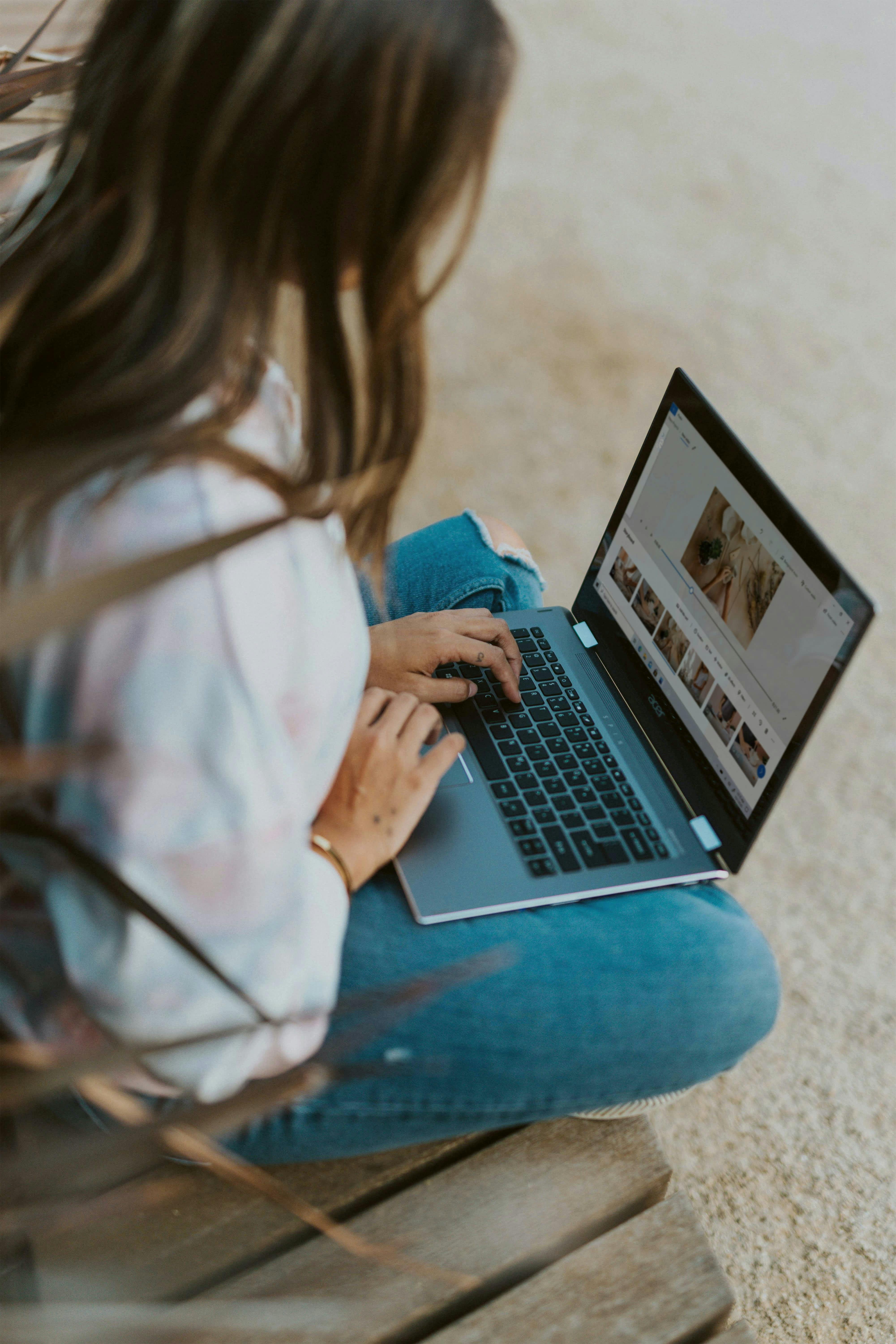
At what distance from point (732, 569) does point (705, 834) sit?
0.24 metres

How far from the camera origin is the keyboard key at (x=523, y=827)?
3.12ft

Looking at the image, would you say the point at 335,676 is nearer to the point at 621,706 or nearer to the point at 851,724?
the point at 621,706

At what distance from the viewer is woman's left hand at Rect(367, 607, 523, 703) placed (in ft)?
3.38

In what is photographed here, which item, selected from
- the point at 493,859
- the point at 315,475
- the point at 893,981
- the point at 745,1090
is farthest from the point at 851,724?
the point at 315,475

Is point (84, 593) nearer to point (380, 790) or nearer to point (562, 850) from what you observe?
point (380, 790)

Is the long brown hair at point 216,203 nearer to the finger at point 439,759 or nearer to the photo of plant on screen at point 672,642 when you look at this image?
the finger at point 439,759

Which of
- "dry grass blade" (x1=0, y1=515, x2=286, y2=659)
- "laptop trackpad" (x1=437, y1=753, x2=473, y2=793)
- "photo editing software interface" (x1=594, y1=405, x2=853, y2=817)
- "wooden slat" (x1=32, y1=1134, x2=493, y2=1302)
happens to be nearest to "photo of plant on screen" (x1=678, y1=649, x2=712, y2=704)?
"photo editing software interface" (x1=594, y1=405, x2=853, y2=817)

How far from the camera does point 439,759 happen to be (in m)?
0.89

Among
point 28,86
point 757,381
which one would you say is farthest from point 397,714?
point 757,381

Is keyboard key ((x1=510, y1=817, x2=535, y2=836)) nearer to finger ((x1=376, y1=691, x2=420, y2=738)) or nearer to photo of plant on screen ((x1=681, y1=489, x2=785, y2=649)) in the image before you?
finger ((x1=376, y1=691, x2=420, y2=738))

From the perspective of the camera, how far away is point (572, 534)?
2072 millimetres

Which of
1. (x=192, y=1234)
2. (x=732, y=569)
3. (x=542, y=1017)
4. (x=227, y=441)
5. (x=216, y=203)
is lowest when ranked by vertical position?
(x=192, y=1234)

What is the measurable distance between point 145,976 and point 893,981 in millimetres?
1190

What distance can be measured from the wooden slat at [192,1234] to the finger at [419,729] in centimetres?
33
